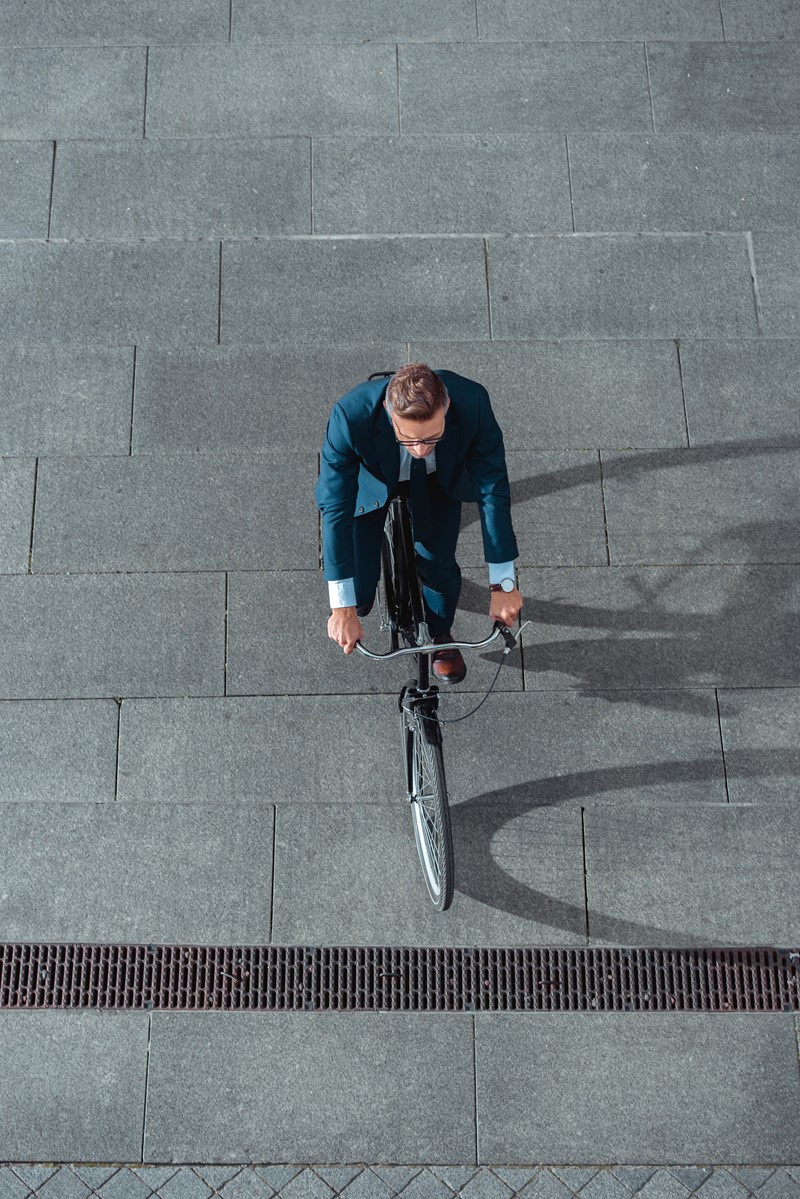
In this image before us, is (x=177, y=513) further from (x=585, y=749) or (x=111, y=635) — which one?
(x=585, y=749)

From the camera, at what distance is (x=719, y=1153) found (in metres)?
4.63

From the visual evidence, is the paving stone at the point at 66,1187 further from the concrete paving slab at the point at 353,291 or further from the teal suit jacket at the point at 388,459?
the concrete paving slab at the point at 353,291

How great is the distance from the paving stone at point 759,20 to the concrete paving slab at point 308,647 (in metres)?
3.91

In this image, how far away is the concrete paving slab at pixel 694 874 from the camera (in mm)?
4941

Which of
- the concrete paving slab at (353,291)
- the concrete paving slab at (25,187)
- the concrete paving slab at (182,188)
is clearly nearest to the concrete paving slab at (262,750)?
the concrete paving slab at (353,291)

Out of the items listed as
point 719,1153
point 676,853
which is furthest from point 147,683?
point 719,1153

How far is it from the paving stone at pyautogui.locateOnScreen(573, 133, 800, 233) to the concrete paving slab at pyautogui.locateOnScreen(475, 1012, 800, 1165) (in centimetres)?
435

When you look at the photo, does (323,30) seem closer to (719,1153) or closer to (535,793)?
(535,793)

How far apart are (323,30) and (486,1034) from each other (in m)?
5.83

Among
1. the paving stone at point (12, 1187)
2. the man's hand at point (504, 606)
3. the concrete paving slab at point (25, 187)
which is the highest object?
the concrete paving slab at point (25, 187)

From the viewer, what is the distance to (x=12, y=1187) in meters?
4.61

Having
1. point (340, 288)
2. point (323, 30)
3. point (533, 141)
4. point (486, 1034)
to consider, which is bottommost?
point (486, 1034)

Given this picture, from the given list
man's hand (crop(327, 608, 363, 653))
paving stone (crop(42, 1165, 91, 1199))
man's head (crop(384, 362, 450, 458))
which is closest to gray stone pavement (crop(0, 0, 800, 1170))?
paving stone (crop(42, 1165, 91, 1199))

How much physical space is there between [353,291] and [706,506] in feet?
7.60
